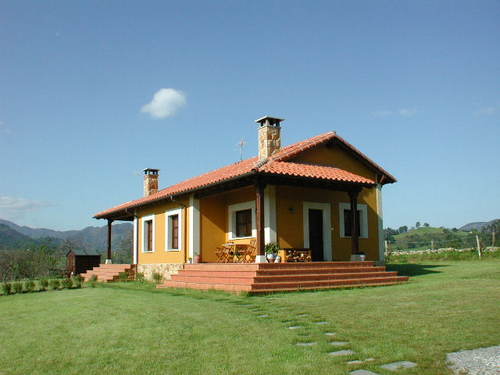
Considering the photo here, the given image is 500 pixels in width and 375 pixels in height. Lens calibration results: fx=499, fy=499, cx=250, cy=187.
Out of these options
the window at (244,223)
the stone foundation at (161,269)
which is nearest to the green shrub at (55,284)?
the stone foundation at (161,269)

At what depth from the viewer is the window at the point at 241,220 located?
16848mm

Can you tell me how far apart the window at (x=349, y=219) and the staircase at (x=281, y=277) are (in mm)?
2864

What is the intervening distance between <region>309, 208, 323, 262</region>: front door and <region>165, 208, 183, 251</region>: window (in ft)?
15.8

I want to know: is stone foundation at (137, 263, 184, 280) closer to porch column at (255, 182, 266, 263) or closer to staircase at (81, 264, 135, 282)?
staircase at (81, 264, 135, 282)

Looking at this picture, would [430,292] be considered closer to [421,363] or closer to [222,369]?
[421,363]

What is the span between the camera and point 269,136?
16453 mm

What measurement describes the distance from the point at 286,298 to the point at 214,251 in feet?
23.3

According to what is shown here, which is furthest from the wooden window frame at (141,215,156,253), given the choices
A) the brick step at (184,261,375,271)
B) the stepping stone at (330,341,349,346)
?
the stepping stone at (330,341,349,346)

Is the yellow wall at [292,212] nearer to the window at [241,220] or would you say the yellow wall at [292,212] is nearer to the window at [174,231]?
the window at [241,220]

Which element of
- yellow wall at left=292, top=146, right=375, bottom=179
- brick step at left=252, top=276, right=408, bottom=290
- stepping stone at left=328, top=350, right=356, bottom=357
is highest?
yellow wall at left=292, top=146, right=375, bottom=179

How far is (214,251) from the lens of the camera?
1748 cm

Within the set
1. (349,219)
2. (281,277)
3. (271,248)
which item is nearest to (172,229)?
(271,248)

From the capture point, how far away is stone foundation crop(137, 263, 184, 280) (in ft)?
58.6

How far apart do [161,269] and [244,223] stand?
13.2 feet
